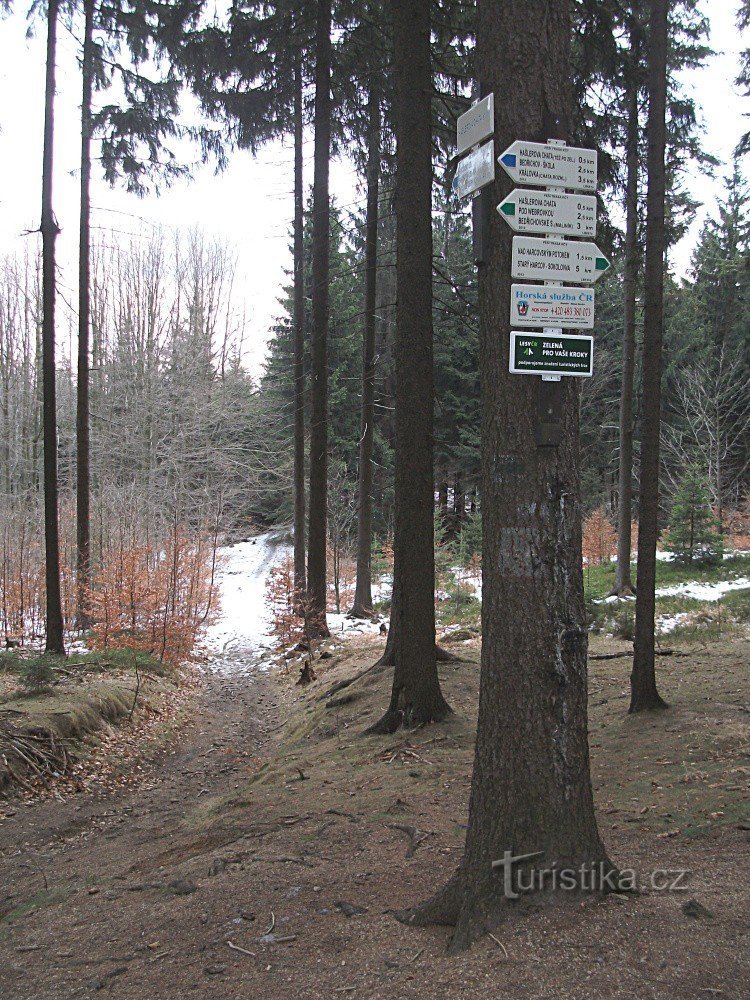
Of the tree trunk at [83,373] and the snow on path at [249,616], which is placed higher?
the tree trunk at [83,373]

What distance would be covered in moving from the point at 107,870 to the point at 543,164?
18.4 feet

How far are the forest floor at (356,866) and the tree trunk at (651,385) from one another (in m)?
0.47

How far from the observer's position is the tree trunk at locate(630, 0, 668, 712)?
22.5 feet

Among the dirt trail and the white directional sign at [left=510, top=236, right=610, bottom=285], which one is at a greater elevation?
the white directional sign at [left=510, top=236, right=610, bottom=285]

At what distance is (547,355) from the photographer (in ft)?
9.99

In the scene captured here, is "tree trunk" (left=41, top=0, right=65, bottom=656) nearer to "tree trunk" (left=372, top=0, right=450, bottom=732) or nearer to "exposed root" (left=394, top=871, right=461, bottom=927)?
"tree trunk" (left=372, top=0, right=450, bottom=732)

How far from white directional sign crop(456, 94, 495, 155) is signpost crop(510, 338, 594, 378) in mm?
939

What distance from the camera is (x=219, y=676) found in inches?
545

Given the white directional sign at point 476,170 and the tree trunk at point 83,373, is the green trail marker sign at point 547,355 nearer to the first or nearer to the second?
the white directional sign at point 476,170

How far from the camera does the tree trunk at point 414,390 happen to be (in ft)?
23.4

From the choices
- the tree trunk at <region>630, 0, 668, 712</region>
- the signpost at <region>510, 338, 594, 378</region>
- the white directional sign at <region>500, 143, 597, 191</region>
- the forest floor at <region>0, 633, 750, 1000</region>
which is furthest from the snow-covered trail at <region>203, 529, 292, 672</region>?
the white directional sign at <region>500, 143, 597, 191</region>

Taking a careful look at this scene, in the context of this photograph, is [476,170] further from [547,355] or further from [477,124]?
[547,355]

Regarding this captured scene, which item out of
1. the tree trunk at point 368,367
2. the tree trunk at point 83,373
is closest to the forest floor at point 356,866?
the tree trunk at point 83,373

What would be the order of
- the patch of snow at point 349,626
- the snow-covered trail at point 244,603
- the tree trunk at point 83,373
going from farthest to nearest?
the snow-covered trail at point 244,603 < the patch of snow at point 349,626 < the tree trunk at point 83,373
